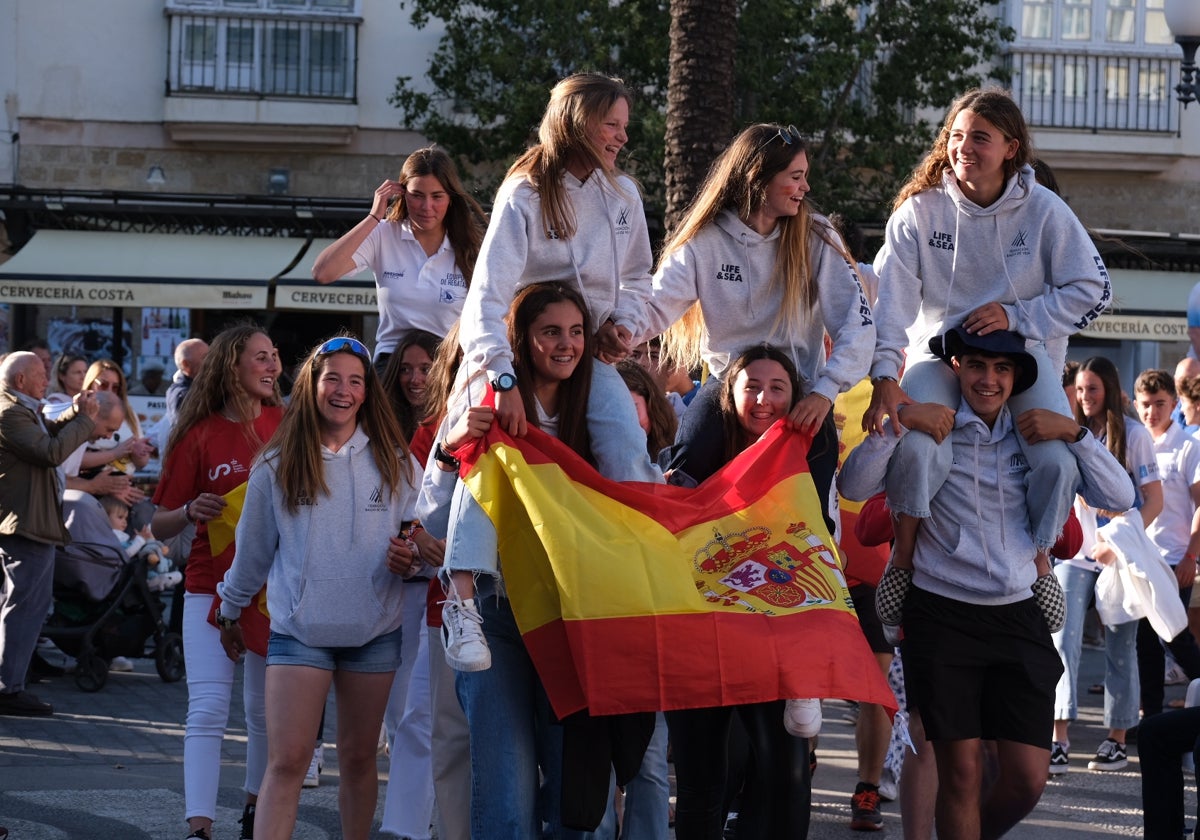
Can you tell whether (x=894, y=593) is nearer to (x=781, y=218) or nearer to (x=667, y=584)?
(x=667, y=584)

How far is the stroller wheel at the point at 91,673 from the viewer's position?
1096 centimetres

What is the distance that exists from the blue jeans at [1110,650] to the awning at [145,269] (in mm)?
13087

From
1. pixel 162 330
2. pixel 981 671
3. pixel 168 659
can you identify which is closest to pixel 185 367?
pixel 168 659

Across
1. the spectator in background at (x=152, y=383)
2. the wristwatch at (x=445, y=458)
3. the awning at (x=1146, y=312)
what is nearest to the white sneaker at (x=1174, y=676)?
the wristwatch at (x=445, y=458)

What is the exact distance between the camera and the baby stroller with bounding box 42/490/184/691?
1095cm

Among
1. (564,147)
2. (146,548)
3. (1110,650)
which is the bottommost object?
(1110,650)

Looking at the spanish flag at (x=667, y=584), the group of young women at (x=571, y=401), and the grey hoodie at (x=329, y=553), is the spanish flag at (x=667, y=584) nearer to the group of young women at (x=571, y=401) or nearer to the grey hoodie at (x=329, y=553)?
the group of young women at (x=571, y=401)

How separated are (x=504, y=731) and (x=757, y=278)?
1790mm

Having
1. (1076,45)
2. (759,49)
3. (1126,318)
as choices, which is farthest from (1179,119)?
(759,49)

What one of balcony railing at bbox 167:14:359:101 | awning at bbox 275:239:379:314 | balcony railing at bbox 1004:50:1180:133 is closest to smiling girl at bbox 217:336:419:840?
awning at bbox 275:239:379:314

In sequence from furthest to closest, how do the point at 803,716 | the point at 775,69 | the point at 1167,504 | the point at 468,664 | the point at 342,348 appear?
the point at 775,69
the point at 1167,504
the point at 342,348
the point at 803,716
the point at 468,664

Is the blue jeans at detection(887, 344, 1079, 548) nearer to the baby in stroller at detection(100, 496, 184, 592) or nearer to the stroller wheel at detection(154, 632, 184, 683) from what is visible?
the baby in stroller at detection(100, 496, 184, 592)

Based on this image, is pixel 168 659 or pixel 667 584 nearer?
pixel 667 584

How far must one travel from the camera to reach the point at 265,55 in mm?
24344
